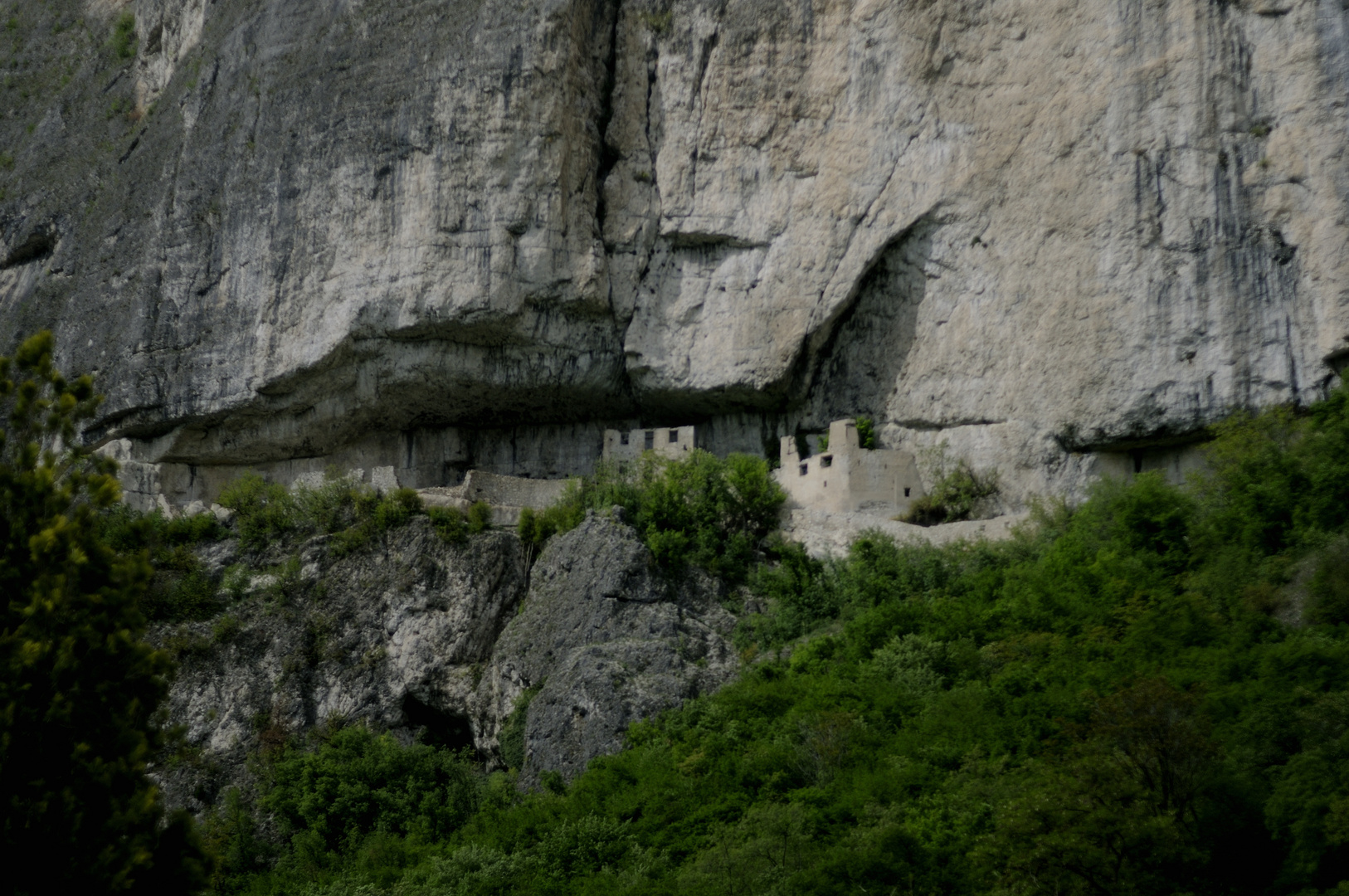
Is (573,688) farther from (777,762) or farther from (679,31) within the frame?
(679,31)

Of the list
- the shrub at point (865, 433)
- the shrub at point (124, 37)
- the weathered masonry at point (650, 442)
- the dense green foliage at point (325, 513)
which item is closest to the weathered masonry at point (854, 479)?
the shrub at point (865, 433)

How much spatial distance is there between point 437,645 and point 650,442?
8185mm

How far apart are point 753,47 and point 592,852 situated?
916 inches

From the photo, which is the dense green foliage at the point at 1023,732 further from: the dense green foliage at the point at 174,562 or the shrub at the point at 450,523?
the dense green foliage at the point at 174,562

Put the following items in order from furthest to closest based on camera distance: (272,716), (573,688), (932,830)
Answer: (272,716)
(573,688)
(932,830)

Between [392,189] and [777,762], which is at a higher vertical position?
[392,189]

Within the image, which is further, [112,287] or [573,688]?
[112,287]

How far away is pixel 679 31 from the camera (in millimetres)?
40344

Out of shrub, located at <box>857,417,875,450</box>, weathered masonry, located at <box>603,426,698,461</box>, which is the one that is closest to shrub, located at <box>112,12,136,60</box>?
weathered masonry, located at <box>603,426,698,461</box>

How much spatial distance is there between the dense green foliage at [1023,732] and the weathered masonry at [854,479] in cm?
252

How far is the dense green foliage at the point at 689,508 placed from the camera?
1340 inches

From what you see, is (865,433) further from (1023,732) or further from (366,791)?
(366,791)

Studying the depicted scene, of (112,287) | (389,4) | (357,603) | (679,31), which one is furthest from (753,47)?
(112,287)

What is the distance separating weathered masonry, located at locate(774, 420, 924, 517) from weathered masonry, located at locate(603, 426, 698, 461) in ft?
11.1
